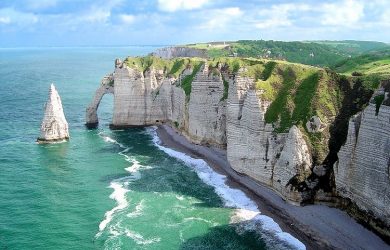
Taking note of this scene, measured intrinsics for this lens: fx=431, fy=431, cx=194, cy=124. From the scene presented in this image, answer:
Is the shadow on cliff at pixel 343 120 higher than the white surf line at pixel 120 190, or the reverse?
the shadow on cliff at pixel 343 120

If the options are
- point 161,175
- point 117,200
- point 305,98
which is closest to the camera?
point 117,200

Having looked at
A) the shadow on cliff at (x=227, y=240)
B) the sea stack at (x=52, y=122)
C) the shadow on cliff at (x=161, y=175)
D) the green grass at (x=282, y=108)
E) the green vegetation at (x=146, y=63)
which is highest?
the green vegetation at (x=146, y=63)

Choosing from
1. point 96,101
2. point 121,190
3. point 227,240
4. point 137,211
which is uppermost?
point 96,101

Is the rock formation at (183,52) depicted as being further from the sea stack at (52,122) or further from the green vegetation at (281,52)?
the sea stack at (52,122)

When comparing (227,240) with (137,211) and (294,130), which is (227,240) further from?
(294,130)

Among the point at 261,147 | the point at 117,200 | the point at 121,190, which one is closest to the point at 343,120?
the point at 261,147

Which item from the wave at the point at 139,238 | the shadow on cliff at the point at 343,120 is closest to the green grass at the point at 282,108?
the shadow on cliff at the point at 343,120
